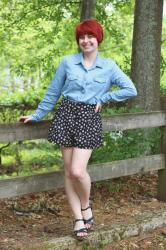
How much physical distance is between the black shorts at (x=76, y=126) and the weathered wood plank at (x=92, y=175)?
66cm

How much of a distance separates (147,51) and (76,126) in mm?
2944

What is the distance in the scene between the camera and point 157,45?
23.4 ft

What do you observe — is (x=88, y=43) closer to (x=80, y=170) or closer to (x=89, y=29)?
(x=89, y=29)

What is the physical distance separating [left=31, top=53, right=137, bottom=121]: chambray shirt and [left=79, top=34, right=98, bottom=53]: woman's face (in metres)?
0.11

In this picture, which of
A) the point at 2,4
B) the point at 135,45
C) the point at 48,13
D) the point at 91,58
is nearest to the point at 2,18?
the point at 2,4

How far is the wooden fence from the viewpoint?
4.81m

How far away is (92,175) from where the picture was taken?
5516 millimetres

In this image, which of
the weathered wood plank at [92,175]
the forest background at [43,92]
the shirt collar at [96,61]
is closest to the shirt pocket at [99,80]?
the shirt collar at [96,61]

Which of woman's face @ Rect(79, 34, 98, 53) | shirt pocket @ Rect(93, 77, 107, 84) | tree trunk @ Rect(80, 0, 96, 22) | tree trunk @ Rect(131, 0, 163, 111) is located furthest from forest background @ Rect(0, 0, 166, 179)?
woman's face @ Rect(79, 34, 98, 53)

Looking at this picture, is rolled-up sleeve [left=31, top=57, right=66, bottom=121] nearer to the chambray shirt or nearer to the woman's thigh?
the chambray shirt

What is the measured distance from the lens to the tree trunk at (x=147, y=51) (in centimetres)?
703

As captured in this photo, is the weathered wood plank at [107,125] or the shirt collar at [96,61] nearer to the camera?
the shirt collar at [96,61]

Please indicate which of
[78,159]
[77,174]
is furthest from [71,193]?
[78,159]

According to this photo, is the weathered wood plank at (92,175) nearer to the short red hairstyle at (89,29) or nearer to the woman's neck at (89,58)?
the woman's neck at (89,58)
